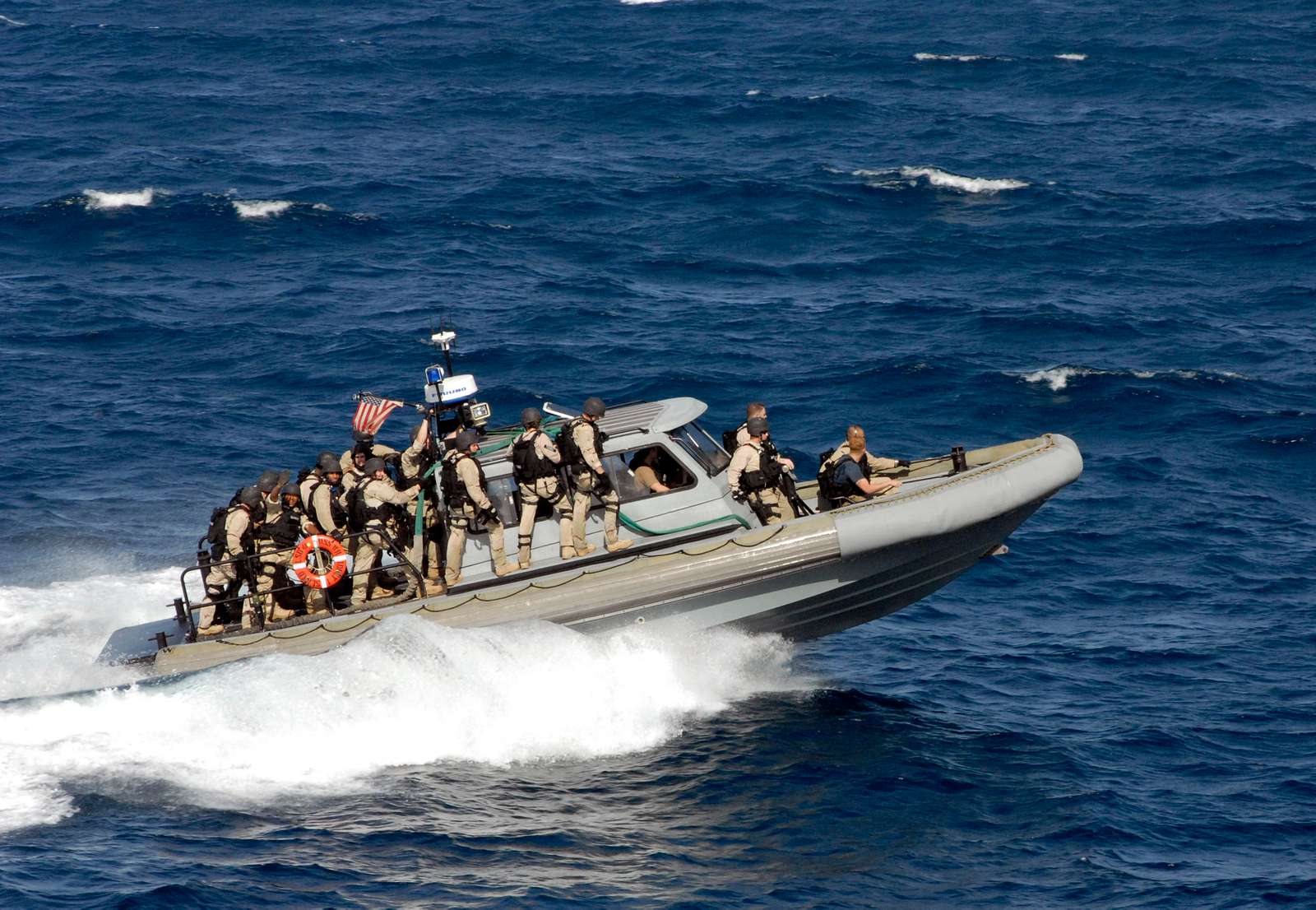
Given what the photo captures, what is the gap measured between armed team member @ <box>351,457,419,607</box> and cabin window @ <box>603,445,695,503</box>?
2.08 metres

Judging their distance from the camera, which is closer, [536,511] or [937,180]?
[536,511]

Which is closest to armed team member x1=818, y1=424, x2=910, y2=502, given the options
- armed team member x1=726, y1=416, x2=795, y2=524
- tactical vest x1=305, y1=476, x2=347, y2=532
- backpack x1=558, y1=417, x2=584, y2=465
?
armed team member x1=726, y1=416, x2=795, y2=524

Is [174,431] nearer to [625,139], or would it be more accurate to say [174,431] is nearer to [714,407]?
[714,407]

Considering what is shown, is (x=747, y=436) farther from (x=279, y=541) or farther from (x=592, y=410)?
(x=279, y=541)

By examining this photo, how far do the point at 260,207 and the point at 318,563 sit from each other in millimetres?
20043

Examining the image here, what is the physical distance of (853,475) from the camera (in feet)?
53.0

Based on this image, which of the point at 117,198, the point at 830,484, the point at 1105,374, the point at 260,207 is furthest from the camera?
the point at 117,198

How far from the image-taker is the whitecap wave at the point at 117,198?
33.7m

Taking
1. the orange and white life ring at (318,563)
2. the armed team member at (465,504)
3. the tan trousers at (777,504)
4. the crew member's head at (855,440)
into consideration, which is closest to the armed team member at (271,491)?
the orange and white life ring at (318,563)

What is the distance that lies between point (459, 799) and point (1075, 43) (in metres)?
39.1

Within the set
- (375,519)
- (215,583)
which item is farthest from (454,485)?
(215,583)

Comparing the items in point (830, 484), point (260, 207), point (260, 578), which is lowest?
point (260, 578)

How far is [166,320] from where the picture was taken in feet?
91.7

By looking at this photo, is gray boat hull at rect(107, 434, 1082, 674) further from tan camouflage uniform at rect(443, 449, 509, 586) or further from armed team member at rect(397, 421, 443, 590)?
armed team member at rect(397, 421, 443, 590)
